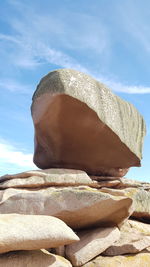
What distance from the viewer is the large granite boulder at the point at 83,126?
8.97 metres

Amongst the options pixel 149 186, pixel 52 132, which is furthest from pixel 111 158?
pixel 52 132

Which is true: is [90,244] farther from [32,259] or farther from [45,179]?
[45,179]

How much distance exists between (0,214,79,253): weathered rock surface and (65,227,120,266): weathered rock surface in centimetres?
67

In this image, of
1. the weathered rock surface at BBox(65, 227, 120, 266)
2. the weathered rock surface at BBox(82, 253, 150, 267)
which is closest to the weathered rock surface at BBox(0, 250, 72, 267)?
the weathered rock surface at BBox(65, 227, 120, 266)

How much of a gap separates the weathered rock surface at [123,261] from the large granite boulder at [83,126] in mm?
4087

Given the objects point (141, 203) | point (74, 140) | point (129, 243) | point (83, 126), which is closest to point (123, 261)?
point (129, 243)

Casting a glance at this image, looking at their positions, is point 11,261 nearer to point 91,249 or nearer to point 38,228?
point 38,228

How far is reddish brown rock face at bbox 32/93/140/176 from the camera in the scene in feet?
30.0

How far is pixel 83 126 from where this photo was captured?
9.46 m

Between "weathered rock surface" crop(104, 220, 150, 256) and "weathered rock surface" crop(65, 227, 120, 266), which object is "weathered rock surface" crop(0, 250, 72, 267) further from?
"weathered rock surface" crop(104, 220, 150, 256)

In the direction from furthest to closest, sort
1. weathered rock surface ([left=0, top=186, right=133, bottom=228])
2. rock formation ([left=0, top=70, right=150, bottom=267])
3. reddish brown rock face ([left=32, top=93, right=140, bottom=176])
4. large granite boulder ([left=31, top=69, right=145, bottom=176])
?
reddish brown rock face ([left=32, top=93, right=140, bottom=176]) < large granite boulder ([left=31, top=69, right=145, bottom=176]) < weathered rock surface ([left=0, top=186, right=133, bottom=228]) < rock formation ([left=0, top=70, right=150, bottom=267])

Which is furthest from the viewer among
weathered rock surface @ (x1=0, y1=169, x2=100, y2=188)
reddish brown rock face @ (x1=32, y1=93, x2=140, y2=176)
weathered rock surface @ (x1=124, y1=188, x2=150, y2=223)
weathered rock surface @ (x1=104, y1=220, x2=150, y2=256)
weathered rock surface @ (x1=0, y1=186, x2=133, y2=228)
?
reddish brown rock face @ (x1=32, y1=93, x2=140, y2=176)

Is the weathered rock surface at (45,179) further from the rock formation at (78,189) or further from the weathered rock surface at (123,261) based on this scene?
the weathered rock surface at (123,261)

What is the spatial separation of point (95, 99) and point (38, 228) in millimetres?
4970
